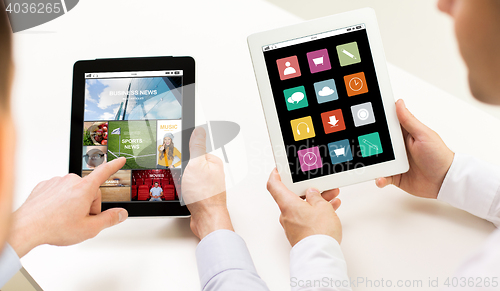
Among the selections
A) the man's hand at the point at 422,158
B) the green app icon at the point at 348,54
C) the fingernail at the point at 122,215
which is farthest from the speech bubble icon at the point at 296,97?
the fingernail at the point at 122,215

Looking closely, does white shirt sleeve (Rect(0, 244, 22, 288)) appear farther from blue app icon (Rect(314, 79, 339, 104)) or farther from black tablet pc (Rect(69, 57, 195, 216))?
blue app icon (Rect(314, 79, 339, 104))

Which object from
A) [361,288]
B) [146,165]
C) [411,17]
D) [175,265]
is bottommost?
[361,288]

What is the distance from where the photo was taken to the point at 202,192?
2.28ft

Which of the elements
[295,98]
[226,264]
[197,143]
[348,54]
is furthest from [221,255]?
[348,54]

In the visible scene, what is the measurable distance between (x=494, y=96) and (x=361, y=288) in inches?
18.4

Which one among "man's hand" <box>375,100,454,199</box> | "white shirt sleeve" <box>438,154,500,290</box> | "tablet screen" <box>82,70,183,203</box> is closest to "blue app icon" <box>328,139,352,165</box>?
"man's hand" <box>375,100,454,199</box>

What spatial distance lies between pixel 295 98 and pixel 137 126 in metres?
0.37

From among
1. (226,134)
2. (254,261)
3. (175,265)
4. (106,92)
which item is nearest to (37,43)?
(106,92)

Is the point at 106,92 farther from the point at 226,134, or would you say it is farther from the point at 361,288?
the point at 361,288

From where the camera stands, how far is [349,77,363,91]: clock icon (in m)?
0.63

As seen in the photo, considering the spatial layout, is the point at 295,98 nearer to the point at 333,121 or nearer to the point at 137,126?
the point at 333,121

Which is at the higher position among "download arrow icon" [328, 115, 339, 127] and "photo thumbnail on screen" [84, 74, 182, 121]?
"photo thumbnail on screen" [84, 74, 182, 121]

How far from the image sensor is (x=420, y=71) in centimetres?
85

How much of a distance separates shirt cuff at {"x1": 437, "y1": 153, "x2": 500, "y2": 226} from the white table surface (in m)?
0.05
